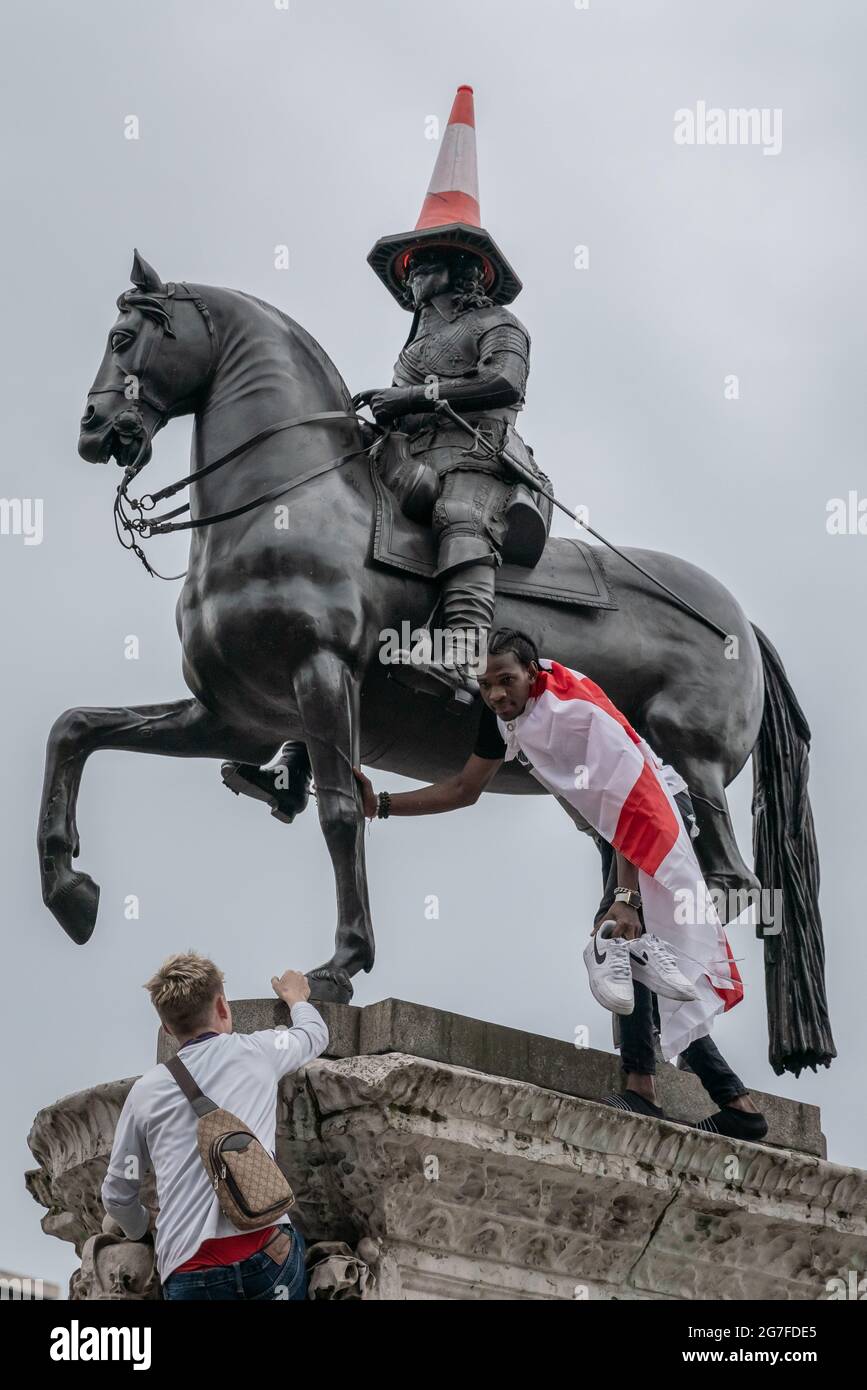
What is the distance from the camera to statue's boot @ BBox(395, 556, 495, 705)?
850 centimetres

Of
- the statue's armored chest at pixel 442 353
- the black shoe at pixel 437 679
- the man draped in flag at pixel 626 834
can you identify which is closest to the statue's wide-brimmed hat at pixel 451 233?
the statue's armored chest at pixel 442 353

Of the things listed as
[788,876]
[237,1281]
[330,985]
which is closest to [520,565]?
[788,876]

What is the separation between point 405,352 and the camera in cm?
967

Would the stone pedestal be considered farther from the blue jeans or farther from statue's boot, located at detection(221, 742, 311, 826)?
statue's boot, located at detection(221, 742, 311, 826)

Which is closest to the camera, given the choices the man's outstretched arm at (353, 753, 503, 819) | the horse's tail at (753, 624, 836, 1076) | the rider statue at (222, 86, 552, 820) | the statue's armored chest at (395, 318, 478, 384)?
the man's outstretched arm at (353, 753, 503, 819)

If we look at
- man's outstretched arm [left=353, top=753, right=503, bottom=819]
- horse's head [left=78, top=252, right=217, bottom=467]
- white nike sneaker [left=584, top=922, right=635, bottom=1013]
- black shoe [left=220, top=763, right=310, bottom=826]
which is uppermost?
horse's head [left=78, top=252, right=217, bottom=467]

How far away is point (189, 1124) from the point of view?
582 cm

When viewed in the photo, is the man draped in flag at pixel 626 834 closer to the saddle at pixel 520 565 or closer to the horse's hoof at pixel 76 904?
the saddle at pixel 520 565

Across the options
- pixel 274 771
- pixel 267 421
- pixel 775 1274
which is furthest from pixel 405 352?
pixel 775 1274

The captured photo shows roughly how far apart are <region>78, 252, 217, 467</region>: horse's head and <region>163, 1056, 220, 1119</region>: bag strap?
12.1ft

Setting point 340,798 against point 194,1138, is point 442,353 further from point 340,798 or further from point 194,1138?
point 194,1138

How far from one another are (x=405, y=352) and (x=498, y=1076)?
12.3 feet

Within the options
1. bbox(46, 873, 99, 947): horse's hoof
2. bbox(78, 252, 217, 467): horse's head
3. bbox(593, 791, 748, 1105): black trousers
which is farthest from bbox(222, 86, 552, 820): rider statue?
bbox(593, 791, 748, 1105): black trousers
